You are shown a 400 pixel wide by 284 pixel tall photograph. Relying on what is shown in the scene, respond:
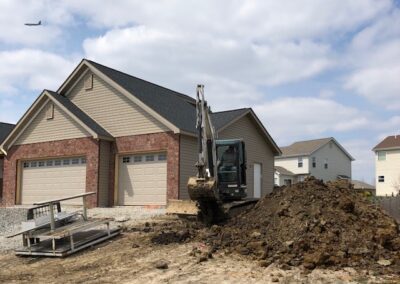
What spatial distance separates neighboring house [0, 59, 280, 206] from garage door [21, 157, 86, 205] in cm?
5

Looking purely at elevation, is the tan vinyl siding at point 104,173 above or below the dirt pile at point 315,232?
above

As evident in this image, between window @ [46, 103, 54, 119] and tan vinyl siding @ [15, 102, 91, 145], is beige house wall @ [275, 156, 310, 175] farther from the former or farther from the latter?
window @ [46, 103, 54, 119]

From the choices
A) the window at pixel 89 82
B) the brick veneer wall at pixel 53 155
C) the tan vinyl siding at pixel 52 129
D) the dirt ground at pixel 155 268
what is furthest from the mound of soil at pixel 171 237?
the window at pixel 89 82

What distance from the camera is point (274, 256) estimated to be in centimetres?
1031

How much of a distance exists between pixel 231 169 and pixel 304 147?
42.0 metres

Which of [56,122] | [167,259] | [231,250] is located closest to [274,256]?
[231,250]

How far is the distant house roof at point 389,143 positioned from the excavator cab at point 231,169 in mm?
40076

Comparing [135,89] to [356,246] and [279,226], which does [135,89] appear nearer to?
[279,226]

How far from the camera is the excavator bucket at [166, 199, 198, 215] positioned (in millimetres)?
14469

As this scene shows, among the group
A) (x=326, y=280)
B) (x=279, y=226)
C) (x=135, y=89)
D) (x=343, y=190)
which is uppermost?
(x=135, y=89)

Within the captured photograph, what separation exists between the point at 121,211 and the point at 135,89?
6.07 meters

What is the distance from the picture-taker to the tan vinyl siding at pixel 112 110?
21562 mm

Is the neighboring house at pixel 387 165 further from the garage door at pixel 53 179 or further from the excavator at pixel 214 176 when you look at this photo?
the excavator at pixel 214 176

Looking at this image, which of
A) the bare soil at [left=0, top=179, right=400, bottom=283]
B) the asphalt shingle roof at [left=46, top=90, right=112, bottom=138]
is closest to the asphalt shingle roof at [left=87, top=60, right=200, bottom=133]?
the asphalt shingle roof at [left=46, top=90, right=112, bottom=138]
